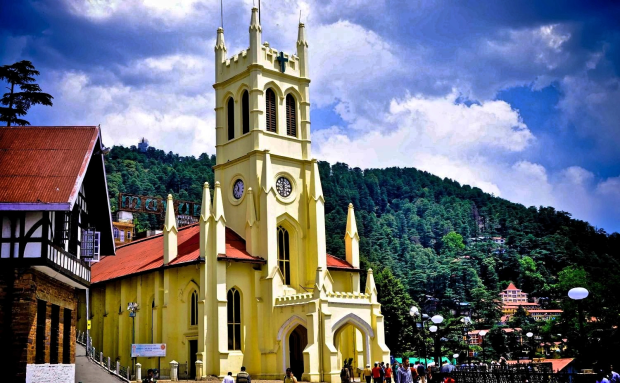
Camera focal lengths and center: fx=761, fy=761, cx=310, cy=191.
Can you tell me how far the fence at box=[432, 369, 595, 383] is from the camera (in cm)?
2545

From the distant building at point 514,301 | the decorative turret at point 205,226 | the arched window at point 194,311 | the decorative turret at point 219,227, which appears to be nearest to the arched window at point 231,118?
the decorative turret at point 205,226

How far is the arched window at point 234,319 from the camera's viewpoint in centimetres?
4891

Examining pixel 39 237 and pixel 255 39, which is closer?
pixel 39 237

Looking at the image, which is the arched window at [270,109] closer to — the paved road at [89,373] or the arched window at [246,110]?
the arched window at [246,110]

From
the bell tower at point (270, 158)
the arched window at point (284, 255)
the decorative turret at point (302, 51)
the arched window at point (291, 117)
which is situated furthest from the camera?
the decorative turret at point (302, 51)

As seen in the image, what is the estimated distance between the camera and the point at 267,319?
163 feet

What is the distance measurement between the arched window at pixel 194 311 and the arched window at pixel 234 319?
8.06ft

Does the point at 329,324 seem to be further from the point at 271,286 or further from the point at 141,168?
the point at 141,168

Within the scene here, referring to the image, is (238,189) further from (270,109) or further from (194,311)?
(194,311)

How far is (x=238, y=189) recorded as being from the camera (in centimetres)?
5478

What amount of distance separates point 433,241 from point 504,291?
28.0 m

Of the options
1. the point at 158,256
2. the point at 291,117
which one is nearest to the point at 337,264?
the point at 291,117

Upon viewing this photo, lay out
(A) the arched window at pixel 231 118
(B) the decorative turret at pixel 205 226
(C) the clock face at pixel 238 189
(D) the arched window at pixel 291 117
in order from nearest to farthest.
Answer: (B) the decorative turret at pixel 205 226 < (C) the clock face at pixel 238 189 < (D) the arched window at pixel 291 117 < (A) the arched window at pixel 231 118

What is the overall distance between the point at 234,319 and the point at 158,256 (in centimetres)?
870
